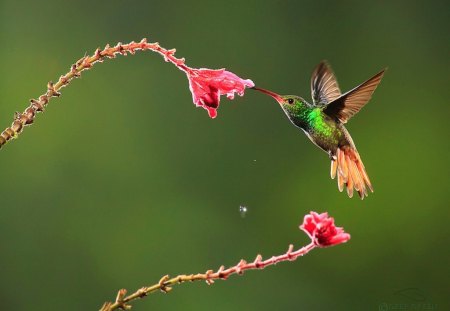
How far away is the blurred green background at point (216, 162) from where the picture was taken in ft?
8.87

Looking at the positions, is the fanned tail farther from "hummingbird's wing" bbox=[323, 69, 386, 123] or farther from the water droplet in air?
the water droplet in air

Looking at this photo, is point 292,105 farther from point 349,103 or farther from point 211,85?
point 211,85

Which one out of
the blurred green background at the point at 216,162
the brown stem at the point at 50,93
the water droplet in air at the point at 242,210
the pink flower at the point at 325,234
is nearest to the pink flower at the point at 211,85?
the brown stem at the point at 50,93

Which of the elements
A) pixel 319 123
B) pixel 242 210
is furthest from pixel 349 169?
pixel 242 210

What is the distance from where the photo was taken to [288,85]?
2641 millimetres

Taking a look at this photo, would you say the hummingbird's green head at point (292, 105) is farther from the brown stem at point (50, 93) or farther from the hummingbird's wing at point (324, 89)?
the brown stem at point (50, 93)

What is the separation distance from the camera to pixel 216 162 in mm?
2725

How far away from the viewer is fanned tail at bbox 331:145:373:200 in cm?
95

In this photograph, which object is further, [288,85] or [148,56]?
[148,56]

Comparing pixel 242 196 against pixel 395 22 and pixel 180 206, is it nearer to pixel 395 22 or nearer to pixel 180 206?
pixel 180 206

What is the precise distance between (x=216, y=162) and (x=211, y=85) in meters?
2.10

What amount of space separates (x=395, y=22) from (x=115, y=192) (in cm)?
148

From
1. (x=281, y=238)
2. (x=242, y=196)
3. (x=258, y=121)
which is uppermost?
(x=258, y=121)

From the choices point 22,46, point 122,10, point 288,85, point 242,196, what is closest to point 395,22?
point 288,85
